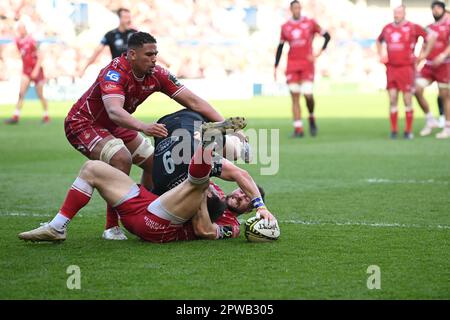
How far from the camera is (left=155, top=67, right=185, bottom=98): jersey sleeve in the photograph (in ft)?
24.7

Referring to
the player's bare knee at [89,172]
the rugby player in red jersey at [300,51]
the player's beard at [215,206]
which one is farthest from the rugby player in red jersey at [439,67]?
the player's bare knee at [89,172]

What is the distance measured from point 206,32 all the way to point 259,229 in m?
28.6

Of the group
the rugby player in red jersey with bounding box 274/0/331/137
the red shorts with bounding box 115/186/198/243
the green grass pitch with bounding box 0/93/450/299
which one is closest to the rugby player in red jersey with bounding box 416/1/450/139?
the rugby player in red jersey with bounding box 274/0/331/137

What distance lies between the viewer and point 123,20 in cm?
1464

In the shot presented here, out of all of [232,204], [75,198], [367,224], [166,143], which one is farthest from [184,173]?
[367,224]

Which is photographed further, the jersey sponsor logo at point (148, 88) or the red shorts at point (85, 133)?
the red shorts at point (85, 133)

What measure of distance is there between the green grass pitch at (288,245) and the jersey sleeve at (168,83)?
1338 mm

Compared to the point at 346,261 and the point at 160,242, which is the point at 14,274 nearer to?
the point at 160,242

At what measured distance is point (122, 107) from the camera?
23.4 ft

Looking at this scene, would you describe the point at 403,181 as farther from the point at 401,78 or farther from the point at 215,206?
the point at 401,78

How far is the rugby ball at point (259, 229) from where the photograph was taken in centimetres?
671

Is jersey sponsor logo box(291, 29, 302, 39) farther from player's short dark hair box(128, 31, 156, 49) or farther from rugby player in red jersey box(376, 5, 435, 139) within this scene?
player's short dark hair box(128, 31, 156, 49)

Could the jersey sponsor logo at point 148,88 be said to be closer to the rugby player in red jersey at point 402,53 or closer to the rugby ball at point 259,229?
the rugby ball at point 259,229
